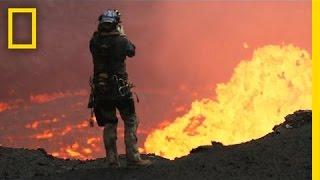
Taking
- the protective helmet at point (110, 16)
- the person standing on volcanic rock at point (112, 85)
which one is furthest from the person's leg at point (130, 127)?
the protective helmet at point (110, 16)

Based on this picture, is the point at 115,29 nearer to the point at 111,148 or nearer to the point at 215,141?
the point at 111,148

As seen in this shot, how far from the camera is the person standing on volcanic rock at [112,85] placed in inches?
436

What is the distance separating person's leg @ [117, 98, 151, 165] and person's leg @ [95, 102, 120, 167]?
7.2 inches

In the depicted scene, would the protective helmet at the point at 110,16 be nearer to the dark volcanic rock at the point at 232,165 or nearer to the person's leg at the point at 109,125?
the person's leg at the point at 109,125

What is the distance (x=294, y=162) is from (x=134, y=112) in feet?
10.0

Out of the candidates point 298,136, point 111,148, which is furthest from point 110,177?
point 298,136

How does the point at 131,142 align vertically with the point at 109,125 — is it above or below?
below

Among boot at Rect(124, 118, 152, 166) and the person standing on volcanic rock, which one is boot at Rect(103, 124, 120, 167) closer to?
the person standing on volcanic rock

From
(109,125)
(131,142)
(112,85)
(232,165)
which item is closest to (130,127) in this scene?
(131,142)

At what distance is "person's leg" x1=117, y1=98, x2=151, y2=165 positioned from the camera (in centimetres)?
1120

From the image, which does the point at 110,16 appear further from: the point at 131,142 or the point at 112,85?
the point at 131,142

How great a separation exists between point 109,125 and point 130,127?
0.40 meters

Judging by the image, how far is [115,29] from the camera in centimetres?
1117

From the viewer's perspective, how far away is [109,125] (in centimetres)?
1130
